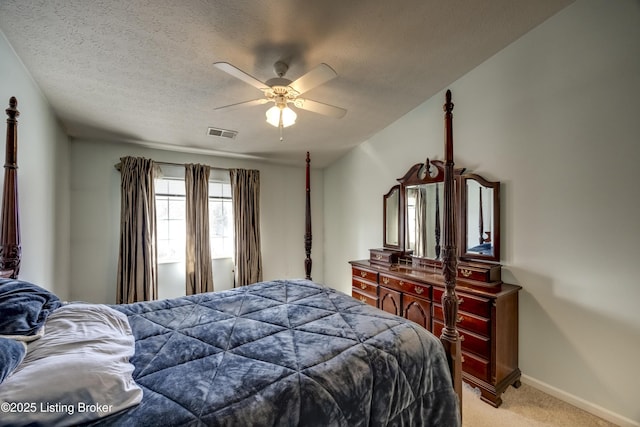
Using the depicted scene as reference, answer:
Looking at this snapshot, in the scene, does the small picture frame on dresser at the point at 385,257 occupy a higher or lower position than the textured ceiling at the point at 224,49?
lower

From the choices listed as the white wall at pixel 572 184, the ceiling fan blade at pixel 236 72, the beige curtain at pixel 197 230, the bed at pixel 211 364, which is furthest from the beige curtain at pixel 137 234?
the white wall at pixel 572 184

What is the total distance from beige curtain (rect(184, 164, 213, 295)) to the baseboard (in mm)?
3756

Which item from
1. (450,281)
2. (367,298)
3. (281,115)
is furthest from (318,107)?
(367,298)

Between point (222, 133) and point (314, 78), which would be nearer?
point (314, 78)

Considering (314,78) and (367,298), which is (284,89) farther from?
(367,298)

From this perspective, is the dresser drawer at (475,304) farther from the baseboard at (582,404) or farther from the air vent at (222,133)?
the air vent at (222,133)

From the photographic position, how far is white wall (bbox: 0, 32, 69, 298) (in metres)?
1.87

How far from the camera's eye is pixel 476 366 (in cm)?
222

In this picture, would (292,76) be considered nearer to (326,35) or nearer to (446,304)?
(326,35)

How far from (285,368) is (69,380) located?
0.70m

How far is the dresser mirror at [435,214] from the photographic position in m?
2.58

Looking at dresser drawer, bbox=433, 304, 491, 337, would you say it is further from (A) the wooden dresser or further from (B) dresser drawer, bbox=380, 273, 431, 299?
(B) dresser drawer, bbox=380, 273, 431, 299

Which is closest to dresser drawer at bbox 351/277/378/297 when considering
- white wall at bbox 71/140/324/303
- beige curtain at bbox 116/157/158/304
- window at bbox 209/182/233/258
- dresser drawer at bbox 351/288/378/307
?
dresser drawer at bbox 351/288/378/307

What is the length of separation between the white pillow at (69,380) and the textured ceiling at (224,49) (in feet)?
5.80
